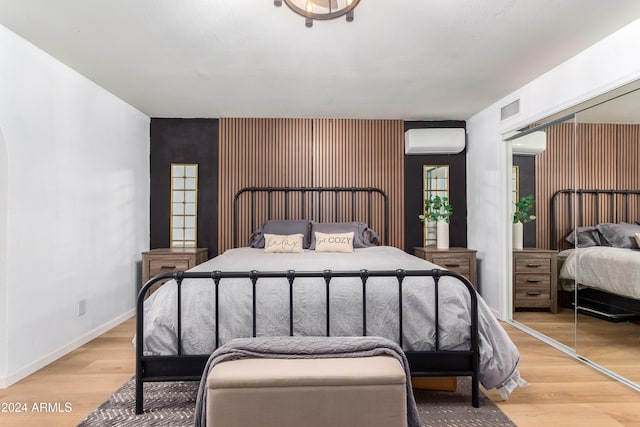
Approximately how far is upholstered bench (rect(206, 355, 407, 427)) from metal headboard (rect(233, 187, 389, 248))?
337 cm

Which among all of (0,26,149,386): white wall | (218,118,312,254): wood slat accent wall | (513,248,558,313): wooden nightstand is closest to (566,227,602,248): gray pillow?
(513,248,558,313): wooden nightstand

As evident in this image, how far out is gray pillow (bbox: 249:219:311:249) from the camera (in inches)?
177

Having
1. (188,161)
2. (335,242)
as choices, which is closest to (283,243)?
(335,242)

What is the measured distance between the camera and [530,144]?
12.6 ft

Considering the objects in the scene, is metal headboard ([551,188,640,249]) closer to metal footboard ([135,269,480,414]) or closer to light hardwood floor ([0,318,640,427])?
light hardwood floor ([0,318,640,427])

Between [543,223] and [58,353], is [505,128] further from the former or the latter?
[58,353]

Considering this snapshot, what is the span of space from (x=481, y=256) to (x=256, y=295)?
11.0ft

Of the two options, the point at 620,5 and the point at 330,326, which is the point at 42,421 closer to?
the point at 330,326

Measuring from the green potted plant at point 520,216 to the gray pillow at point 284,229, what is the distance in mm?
2180

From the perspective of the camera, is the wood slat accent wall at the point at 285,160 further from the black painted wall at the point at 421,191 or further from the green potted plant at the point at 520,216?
the green potted plant at the point at 520,216

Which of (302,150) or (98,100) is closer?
(98,100)

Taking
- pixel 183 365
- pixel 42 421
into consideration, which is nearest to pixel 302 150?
pixel 183 365

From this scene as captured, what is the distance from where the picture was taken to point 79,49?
119 inches

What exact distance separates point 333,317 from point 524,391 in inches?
53.5
